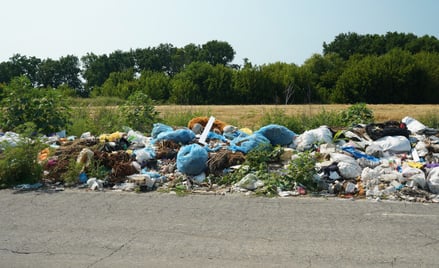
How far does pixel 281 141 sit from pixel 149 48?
3370 inches

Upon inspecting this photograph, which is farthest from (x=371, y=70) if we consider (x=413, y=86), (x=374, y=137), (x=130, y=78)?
(x=374, y=137)

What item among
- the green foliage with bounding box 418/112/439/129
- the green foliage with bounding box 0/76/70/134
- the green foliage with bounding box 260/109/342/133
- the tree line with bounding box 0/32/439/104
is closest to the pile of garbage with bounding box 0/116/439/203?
the green foliage with bounding box 0/76/70/134

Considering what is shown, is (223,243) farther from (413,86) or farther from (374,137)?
(413,86)

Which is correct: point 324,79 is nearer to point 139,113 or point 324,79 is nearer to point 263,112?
point 263,112

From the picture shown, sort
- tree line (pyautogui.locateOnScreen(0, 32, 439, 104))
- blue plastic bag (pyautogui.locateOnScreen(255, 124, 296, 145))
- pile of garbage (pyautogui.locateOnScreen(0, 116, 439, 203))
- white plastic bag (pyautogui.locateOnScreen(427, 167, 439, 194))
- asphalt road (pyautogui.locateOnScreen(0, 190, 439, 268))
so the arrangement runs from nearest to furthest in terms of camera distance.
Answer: asphalt road (pyautogui.locateOnScreen(0, 190, 439, 268)) → white plastic bag (pyautogui.locateOnScreen(427, 167, 439, 194)) → pile of garbage (pyautogui.locateOnScreen(0, 116, 439, 203)) → blue plastic bag (pyautogui.locateOnScreen(255, 124, 296, 145)) → tree line (pyautogui.locateOnScreen(0, 32, 439, 104))

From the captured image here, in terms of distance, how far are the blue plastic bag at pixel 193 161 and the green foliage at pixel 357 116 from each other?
5.67 metres

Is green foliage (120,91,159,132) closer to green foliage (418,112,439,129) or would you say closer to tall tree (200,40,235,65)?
green foliage (418,112,439,129)

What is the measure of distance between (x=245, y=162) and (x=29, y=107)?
685cm

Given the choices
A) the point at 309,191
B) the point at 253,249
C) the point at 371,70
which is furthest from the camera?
the point at 371,70

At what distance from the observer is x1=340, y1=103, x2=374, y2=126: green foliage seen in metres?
12.4

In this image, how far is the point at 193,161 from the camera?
329 inches

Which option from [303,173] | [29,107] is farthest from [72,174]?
[29,107]

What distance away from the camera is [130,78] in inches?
2815

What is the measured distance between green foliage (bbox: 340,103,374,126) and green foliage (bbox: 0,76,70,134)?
332 inches
